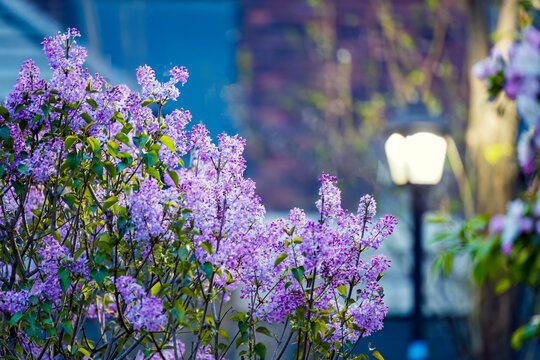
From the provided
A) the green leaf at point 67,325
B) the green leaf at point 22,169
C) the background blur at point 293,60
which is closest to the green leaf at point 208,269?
the green leaf at point 67,325

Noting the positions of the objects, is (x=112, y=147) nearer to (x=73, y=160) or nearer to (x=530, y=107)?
(x=73, y=160)

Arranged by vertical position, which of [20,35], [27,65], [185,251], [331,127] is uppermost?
[331,127]

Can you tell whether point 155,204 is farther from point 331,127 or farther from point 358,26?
point 358,26

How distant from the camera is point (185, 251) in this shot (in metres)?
1.54

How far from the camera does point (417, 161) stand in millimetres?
4867

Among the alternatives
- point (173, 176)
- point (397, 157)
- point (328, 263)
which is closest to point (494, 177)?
point (397, 157)

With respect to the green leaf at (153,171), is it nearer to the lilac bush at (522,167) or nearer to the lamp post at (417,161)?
the lilac bush at (522,167)

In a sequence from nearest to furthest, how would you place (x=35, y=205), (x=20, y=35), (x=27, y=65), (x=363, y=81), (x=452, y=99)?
(x=27, y=65) < (x=35, y=205) < (x=20, y=35) < (x=452, y=99) < (x=363, y=81)

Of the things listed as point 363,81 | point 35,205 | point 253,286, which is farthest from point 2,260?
point 363,81

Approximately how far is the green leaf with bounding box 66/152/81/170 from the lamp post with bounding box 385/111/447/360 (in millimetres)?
3382

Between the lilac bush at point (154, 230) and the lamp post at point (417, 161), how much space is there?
2974 mm

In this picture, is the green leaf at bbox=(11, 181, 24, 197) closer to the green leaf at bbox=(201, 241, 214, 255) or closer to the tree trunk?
the green leaf at bbox=(201, 241, 214, 255)

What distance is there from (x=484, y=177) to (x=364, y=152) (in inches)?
84.5

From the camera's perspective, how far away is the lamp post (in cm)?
475
